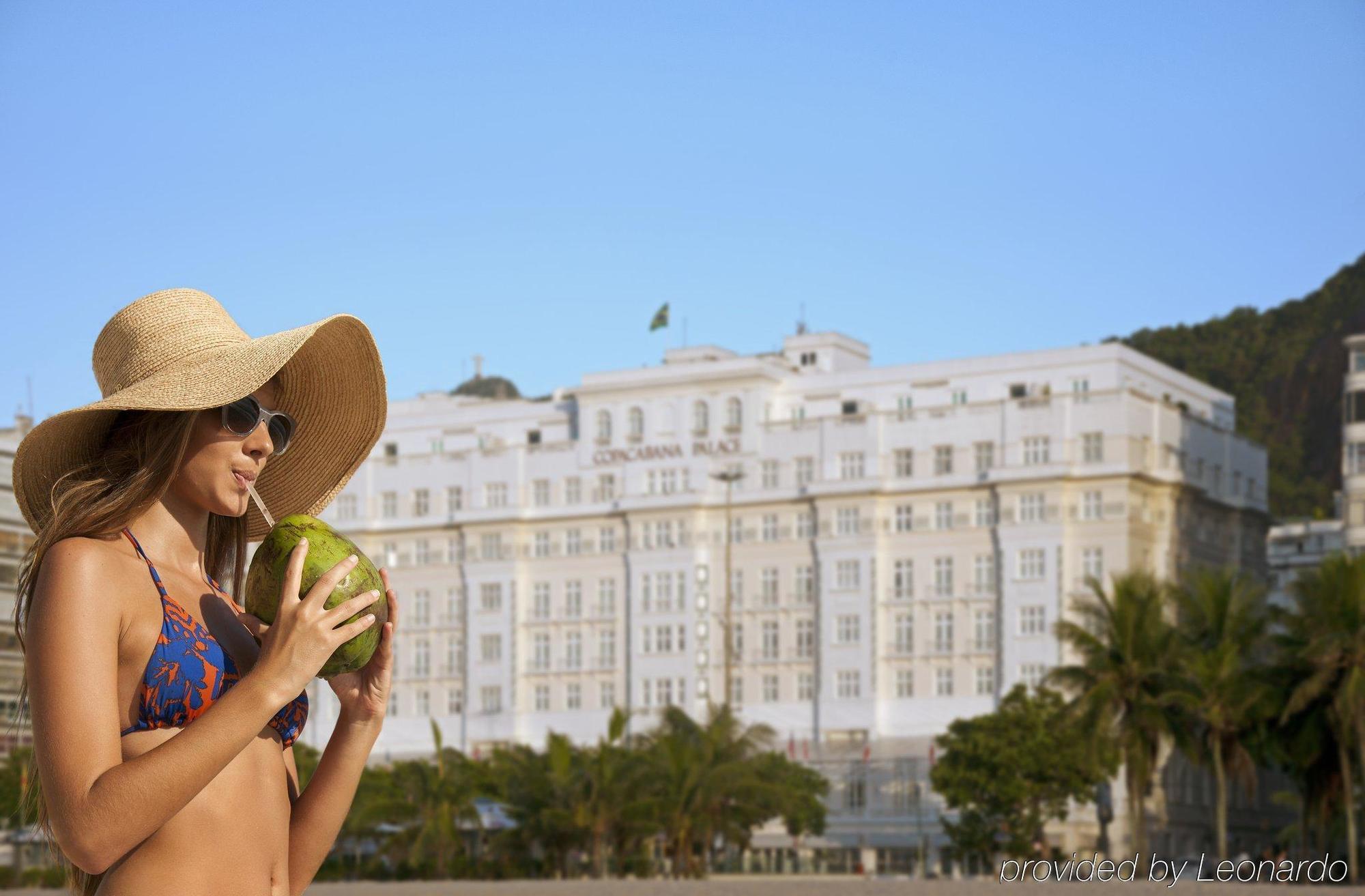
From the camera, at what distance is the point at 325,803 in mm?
4148

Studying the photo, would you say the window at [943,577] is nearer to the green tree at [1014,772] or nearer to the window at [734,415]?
the window at [734,415]

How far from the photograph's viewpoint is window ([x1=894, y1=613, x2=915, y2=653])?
8638cm

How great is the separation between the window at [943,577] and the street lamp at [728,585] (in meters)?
8.57

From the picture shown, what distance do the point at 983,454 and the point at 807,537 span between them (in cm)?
841

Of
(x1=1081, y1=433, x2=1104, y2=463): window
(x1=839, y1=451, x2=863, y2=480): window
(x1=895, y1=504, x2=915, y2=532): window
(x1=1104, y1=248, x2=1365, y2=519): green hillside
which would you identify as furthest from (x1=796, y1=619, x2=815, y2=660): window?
(x1=1104, y1=248, x2=1365, y2=519): green hillside

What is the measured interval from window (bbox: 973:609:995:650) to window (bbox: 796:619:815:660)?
24.0ft

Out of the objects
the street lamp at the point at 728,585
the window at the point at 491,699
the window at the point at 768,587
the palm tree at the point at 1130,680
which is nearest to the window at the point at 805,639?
Result: the window at the point at 768,587

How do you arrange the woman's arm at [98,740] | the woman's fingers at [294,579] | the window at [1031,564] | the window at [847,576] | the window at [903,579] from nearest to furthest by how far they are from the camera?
1. the woman's arm at [98,740]
2. the woman's fingers at [294,579]
3. the window at [1031,564]
4. the window at [903,579]
5. the window at [847,576]

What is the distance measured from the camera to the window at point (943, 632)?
281 feet

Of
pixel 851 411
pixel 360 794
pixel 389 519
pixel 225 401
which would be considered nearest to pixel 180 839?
pixel 225 401

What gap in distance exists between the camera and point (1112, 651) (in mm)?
60844

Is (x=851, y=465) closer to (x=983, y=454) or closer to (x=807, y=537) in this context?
(x=807, y=537)

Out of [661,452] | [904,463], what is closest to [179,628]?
[904,463]

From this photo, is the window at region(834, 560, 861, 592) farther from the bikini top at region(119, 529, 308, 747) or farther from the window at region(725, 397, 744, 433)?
the bikini top at region(119, 529, 308, 747)
